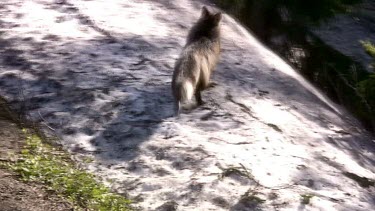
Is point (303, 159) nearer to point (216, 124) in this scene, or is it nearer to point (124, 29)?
point (216, 124)

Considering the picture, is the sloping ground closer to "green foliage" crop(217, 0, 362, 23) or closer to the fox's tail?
the fox's tail

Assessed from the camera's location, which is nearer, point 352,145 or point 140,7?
point 352,145

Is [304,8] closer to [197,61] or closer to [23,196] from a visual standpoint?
[197,61]

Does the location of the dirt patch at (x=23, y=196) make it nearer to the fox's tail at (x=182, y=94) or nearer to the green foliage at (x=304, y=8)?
the fox's tail at (x=182, y=94)

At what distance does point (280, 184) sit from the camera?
5.15 m

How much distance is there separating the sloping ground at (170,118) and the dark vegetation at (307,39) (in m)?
1.34

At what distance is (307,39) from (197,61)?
16.7 feet

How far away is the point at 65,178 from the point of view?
4.75 metres

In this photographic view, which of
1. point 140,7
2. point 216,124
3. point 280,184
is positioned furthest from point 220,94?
point 140,7

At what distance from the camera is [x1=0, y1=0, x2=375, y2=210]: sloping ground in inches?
197

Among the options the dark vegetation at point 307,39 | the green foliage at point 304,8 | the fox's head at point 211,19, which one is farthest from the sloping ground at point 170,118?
the dark vegetation at point 307,39

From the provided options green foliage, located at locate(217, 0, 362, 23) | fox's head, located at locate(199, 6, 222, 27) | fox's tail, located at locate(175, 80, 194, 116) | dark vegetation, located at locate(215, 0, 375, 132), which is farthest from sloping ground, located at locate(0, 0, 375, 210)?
dark vegetation, located at locate(215, 0, 375, 132)

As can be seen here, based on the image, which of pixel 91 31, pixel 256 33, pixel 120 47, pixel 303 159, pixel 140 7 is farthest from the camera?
pixel 256 33

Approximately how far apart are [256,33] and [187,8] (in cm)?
156
